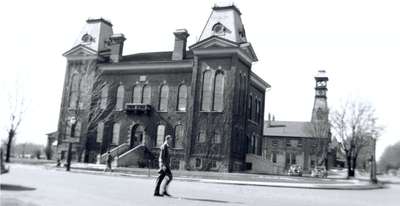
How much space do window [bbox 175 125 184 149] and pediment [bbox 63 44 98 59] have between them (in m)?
13.7

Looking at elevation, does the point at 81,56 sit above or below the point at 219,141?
above

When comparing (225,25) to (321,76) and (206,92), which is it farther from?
(321,76)

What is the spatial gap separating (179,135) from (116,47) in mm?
13556

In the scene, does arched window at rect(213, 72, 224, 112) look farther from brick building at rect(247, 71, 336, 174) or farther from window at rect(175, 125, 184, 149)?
brick building at rect(247, 71, 336, 174)

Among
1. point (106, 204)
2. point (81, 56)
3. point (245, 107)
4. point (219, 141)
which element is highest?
point (81, 56)

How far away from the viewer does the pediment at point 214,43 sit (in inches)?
1654

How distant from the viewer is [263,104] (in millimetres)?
54500

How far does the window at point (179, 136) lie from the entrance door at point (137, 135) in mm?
4282

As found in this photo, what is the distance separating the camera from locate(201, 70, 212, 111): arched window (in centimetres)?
4338

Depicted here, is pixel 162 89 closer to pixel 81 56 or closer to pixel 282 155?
pixel 81 56

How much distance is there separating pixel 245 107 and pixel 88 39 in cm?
2068

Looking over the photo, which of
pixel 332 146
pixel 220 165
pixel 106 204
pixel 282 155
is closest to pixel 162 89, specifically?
pixel 220 165

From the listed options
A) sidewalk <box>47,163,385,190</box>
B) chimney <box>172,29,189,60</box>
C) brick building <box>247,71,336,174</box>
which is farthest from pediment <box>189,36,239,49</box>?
brick building <box>247,71,336,174</box>

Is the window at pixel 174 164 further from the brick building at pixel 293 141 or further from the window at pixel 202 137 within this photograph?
the brick building at pixel 293 141
